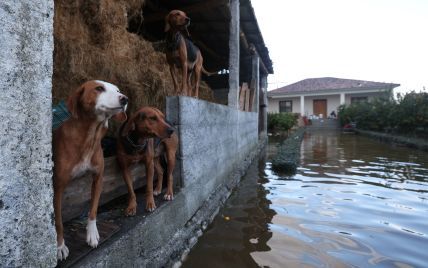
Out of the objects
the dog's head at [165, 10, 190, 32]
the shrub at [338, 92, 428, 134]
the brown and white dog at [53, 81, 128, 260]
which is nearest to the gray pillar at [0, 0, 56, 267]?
the brown and white dog at [53, 81, 128, 260]

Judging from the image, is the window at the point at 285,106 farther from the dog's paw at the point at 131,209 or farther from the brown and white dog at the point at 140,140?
the dog's paw at the point at 131,209

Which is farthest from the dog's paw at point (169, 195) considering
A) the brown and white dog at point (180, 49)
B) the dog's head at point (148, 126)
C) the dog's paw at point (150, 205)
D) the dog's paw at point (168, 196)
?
the brown and white dog at point (180, 49)

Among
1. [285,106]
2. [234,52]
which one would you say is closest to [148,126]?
[234,52]

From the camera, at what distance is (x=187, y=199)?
3994 millimetres

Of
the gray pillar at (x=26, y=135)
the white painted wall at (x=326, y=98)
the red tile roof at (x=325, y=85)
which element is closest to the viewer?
the gray pillar at (x=26, y=135)

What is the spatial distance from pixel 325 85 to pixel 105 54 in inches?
1570

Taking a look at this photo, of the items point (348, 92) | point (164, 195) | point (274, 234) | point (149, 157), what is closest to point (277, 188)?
point (274, 234)

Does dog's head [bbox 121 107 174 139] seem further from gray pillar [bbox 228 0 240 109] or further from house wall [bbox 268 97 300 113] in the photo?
house wall [bbox 268 97 300 113]

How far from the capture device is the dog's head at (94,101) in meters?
2.12

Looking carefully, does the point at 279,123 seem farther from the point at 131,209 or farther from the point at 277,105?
the point at 131,209

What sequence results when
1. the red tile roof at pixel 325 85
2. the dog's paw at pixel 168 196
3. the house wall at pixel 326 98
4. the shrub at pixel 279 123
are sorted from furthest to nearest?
the house wall at pixel 326 98
the red tile roof at pixel 325 85
the shrub at pixel 279 123
the dog's paw at pixel 168 196

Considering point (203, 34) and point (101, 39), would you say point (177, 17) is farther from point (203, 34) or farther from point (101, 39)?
point (203, 34)

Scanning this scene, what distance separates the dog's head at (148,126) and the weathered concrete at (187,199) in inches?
29.2

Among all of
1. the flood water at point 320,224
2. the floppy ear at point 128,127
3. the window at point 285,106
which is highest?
the window at point 285,106
